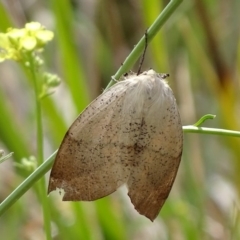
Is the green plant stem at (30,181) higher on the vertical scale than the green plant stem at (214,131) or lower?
higher

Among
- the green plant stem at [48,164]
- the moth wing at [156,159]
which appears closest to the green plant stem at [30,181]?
the green plant stem at [48,164]

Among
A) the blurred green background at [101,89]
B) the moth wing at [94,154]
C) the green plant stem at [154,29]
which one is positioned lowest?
the blurred green background at [101,89]

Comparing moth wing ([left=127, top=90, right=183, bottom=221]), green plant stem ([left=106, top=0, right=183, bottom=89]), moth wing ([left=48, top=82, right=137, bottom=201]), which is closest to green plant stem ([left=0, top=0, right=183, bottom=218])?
green plant stem ([left=106, top=0, right=183, bottom=89])

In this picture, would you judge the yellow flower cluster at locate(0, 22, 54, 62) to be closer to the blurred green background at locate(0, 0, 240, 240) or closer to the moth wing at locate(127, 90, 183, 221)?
the moth wing at locate(127, 90, 183, 221)

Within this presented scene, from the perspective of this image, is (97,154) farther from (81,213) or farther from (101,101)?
(81,213)

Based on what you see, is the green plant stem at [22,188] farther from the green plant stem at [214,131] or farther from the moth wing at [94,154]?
the green plant stem at [214,131]

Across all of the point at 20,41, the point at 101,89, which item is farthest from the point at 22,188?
the point at 101,89

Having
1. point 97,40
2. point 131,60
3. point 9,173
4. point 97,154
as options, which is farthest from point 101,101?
point 97,40
